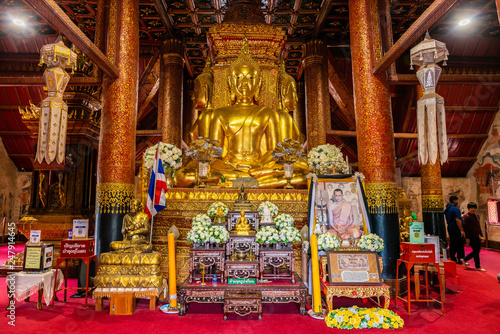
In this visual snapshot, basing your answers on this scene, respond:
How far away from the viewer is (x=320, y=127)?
34.3ft

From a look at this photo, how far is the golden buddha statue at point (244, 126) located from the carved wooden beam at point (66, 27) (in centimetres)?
245

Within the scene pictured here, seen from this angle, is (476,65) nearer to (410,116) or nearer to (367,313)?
(410,116)

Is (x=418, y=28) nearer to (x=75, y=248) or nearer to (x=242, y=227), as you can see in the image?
(x=242, y=227)

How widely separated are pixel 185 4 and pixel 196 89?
263cm

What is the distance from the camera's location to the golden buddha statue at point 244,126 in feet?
23.4

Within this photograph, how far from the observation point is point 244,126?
773 cm

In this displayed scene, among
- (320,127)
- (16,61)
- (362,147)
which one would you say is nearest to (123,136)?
(362,147)

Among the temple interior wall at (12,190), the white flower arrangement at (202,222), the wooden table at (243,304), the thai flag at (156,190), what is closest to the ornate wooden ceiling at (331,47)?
the temple interior wall at (12,190)

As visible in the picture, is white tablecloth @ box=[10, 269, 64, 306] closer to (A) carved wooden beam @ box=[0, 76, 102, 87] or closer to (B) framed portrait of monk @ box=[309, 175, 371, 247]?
(A) carved wooden beam @ box=[0, 76, 102, 87]

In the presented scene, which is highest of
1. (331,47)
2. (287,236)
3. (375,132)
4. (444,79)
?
(331,47)

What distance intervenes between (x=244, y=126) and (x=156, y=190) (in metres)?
3.24

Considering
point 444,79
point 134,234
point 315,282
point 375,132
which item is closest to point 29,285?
point 134,234

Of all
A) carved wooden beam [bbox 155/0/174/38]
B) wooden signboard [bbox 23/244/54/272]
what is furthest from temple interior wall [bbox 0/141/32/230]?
wooden signboard [bbox 23/244/54/272]

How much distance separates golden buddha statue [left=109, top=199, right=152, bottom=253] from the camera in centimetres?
457
